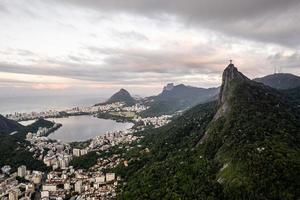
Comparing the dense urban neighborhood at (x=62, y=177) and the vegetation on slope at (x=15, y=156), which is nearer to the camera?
the dense urban neighborhood at (x=62, y=177)

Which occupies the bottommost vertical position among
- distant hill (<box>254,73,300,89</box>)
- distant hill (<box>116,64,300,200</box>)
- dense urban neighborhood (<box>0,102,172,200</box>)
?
dense urban neighborhood (<box>0,102,172,200</box>)

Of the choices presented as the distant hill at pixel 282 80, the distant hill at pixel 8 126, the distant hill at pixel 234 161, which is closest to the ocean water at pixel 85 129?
the distant hill at pixel 8 126

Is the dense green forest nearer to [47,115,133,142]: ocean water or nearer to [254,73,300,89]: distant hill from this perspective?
[47,115,133,142]: ocean water

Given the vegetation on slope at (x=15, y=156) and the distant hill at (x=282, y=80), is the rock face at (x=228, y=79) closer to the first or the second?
the vegetation on slope at (x=15, y=156)

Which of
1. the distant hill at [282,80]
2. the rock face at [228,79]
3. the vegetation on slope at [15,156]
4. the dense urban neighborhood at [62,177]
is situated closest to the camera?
the dense urban neighborhood at [62,177]

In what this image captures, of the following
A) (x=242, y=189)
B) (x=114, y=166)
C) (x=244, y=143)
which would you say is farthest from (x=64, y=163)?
(x=242, y=189)

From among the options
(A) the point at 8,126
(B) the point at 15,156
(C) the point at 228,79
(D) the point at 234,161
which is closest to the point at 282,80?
(C) the point at 228,79

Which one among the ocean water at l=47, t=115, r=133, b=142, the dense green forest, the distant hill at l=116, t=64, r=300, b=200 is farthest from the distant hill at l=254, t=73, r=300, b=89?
the dense green forest
